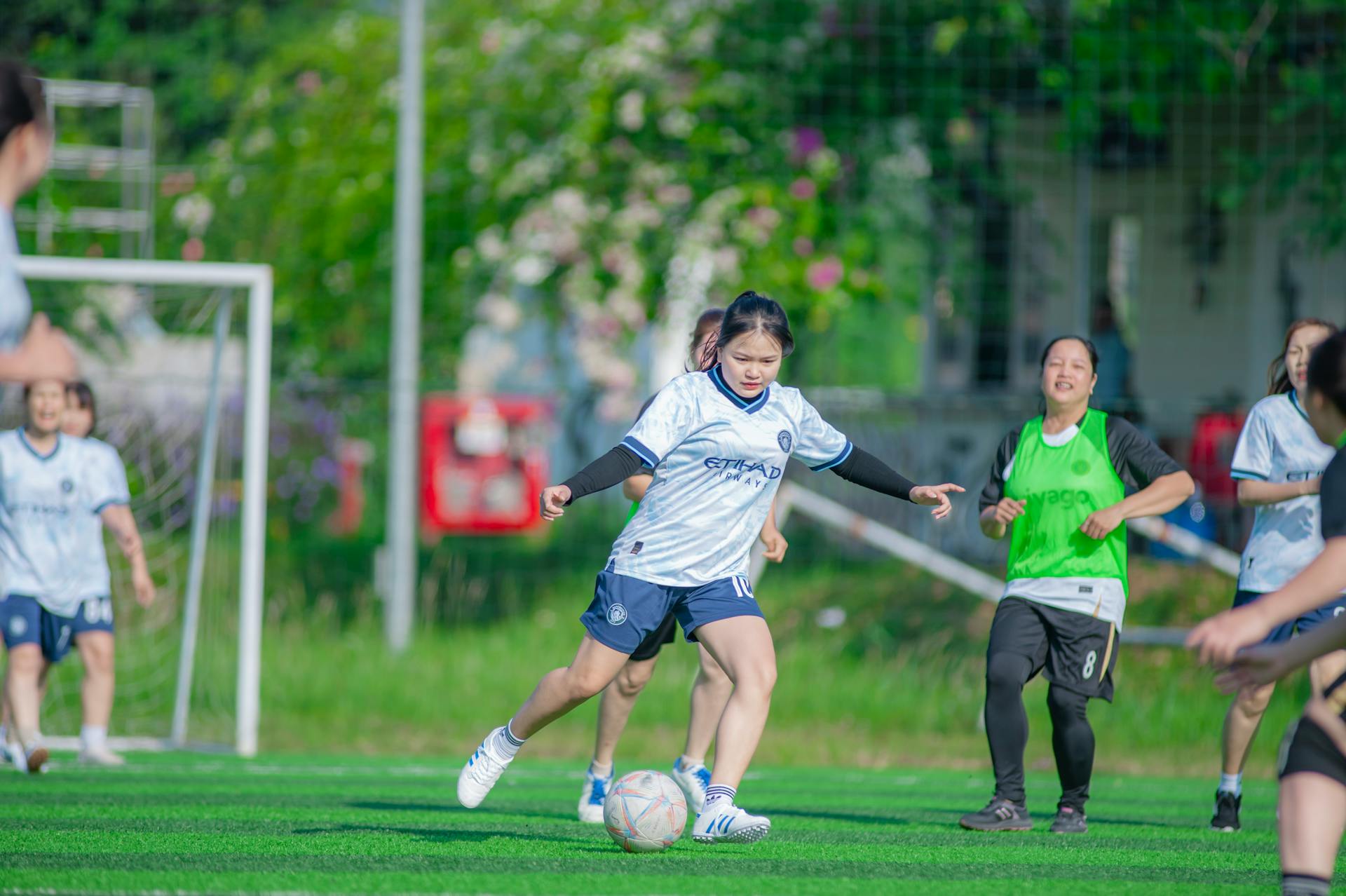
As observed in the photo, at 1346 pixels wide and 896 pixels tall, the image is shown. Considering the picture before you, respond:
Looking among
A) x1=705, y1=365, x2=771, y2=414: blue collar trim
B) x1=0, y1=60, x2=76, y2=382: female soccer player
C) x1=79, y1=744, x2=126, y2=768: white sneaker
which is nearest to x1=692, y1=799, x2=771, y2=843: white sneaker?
x1=705, y1=365, x2=771, y2=414: blue collar trim

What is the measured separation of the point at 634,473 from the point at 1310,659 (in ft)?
7.75

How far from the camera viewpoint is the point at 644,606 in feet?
18.1

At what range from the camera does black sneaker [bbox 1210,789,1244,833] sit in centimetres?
681

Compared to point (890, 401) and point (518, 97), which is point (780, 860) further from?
point (518, 97)

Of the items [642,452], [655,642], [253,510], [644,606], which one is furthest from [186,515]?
[642,452]

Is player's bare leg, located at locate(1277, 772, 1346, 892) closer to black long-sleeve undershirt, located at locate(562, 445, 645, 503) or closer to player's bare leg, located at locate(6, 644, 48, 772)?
black long-sleeve undershirt, located at locate(562, 445, 645, 503)

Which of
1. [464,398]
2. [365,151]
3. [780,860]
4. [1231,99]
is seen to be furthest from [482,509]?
[780,860]

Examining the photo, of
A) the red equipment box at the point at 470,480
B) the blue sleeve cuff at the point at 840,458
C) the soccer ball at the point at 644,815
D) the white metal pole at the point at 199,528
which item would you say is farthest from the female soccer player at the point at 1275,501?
the red equipment box at the point at 470,480

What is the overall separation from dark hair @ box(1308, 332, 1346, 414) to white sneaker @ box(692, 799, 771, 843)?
2.34 metres

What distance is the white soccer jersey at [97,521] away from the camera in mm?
8344

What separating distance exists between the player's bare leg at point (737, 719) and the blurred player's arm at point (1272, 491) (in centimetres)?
241

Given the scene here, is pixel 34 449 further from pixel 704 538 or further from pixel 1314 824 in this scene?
pixel 1314 824

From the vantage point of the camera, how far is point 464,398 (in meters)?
14.8

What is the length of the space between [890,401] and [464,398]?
4241 millimetres
